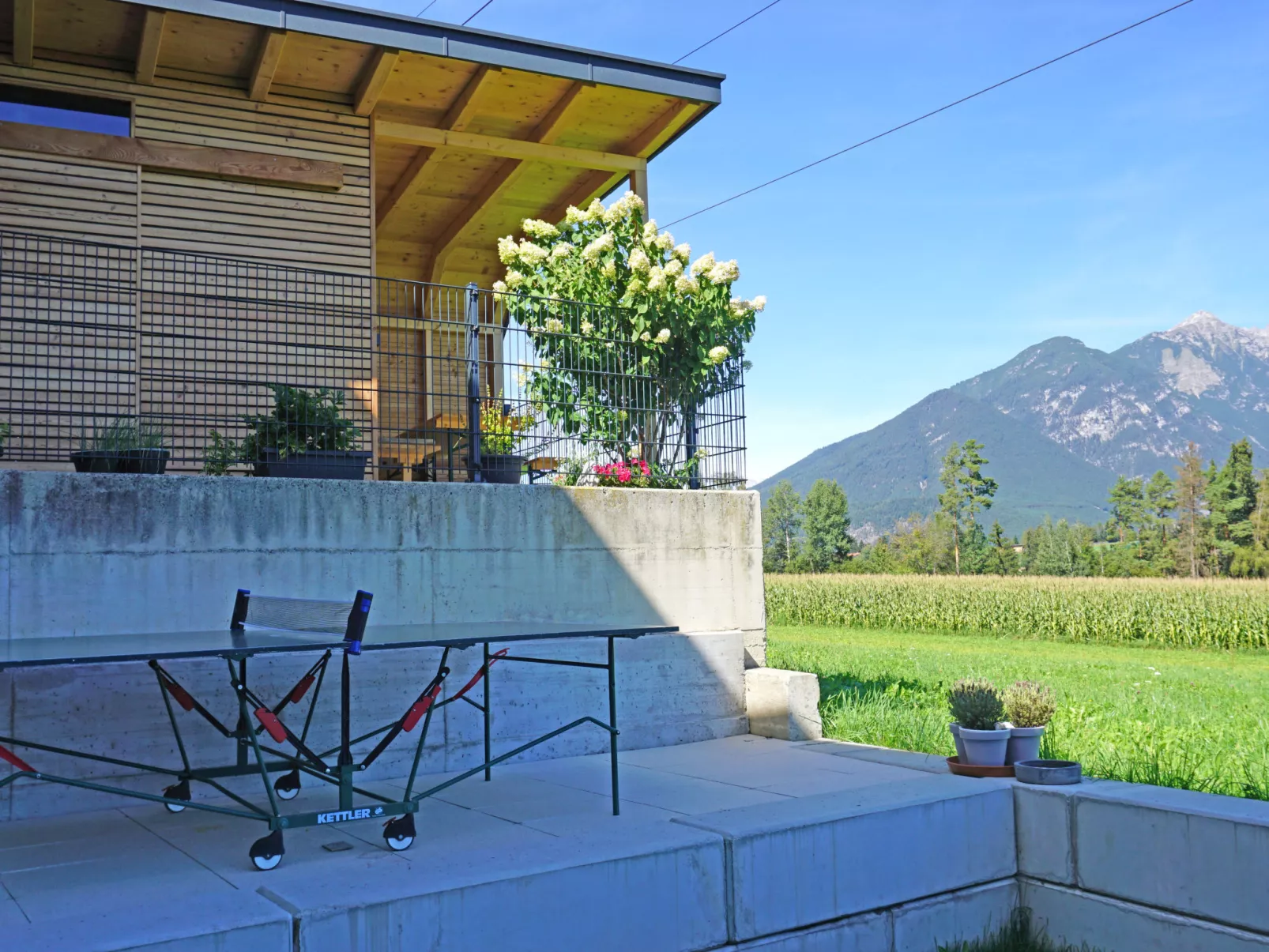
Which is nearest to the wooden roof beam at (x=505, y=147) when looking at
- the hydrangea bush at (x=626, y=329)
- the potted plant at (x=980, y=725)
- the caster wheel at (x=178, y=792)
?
the hydrangea bush at (x=626, y=329)

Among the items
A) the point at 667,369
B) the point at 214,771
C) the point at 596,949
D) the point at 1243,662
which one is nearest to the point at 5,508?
the point at 214,771

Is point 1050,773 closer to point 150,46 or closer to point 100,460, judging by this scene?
point 100,460

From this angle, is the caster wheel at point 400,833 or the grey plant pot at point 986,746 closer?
the caster wheel at point 400,833

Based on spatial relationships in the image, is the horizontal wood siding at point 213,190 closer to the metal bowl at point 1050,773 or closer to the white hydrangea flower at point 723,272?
the white hydrangea flower at point 723,272

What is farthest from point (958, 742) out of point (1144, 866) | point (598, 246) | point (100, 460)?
point (598, 246)

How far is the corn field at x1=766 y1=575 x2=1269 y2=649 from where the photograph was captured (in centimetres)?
2477

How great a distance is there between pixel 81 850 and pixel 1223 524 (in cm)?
9653

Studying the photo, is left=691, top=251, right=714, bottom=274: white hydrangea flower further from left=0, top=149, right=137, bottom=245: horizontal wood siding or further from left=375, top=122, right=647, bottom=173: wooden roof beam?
left=0, top=149, right=137, bottom=245: horizontal wood siding

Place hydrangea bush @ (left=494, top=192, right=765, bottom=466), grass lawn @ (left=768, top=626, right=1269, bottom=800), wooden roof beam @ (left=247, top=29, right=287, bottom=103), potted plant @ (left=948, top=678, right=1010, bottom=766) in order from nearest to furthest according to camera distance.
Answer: potted plant @ (left=948, top=678, right=1010, bottom=766)
grass lawn @ (left=768, top=626, right=1269, bottom=800)
hydrangea bush @ (left=494, top=192, right=765, bottom=466)
wooden roof beam @ (left=247, top=29, right=287, bottom=103)

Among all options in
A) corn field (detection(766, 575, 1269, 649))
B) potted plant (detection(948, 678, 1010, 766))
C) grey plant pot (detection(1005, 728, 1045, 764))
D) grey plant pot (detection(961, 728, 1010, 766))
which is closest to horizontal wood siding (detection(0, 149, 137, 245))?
potted plant (detection(948, 678, 1010, 766))

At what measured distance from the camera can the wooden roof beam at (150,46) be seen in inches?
376

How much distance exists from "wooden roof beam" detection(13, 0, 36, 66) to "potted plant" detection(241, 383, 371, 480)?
14.5 ft

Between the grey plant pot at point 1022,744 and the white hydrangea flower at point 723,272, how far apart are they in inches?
209

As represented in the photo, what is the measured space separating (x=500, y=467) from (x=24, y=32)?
5.95 meters
